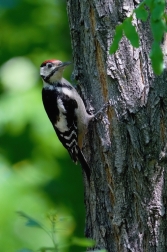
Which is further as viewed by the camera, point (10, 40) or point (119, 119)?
point (10, 40)

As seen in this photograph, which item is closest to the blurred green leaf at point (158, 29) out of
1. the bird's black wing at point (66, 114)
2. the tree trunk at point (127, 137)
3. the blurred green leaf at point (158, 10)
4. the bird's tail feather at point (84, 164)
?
the blurred green leaf at point (158, 10)

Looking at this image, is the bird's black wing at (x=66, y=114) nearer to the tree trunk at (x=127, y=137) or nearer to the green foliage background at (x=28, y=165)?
the green foliage background at (x=28, y=165)

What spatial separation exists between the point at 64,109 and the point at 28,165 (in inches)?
43.6

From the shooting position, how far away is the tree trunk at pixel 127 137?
373 centimetres

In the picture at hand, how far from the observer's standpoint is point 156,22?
238cm

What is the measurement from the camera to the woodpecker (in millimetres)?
4551

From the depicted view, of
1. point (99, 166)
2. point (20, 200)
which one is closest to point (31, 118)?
point (20, 200)

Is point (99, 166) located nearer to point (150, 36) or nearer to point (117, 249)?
point (117, 249)

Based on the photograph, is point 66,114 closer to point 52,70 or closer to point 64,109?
point 64,109

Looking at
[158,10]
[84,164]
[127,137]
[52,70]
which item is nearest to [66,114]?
[52,70]

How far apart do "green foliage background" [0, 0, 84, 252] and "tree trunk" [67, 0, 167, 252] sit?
1.20 m

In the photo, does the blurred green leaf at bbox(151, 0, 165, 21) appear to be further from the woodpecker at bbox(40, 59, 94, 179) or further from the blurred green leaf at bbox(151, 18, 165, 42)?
the woodpecker at bbox(40, 59, 94, 179)

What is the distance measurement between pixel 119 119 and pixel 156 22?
1521 millimetres

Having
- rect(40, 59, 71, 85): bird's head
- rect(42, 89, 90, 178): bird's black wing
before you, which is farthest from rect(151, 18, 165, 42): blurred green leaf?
rect(40, 59, 71, 85): bird's head
